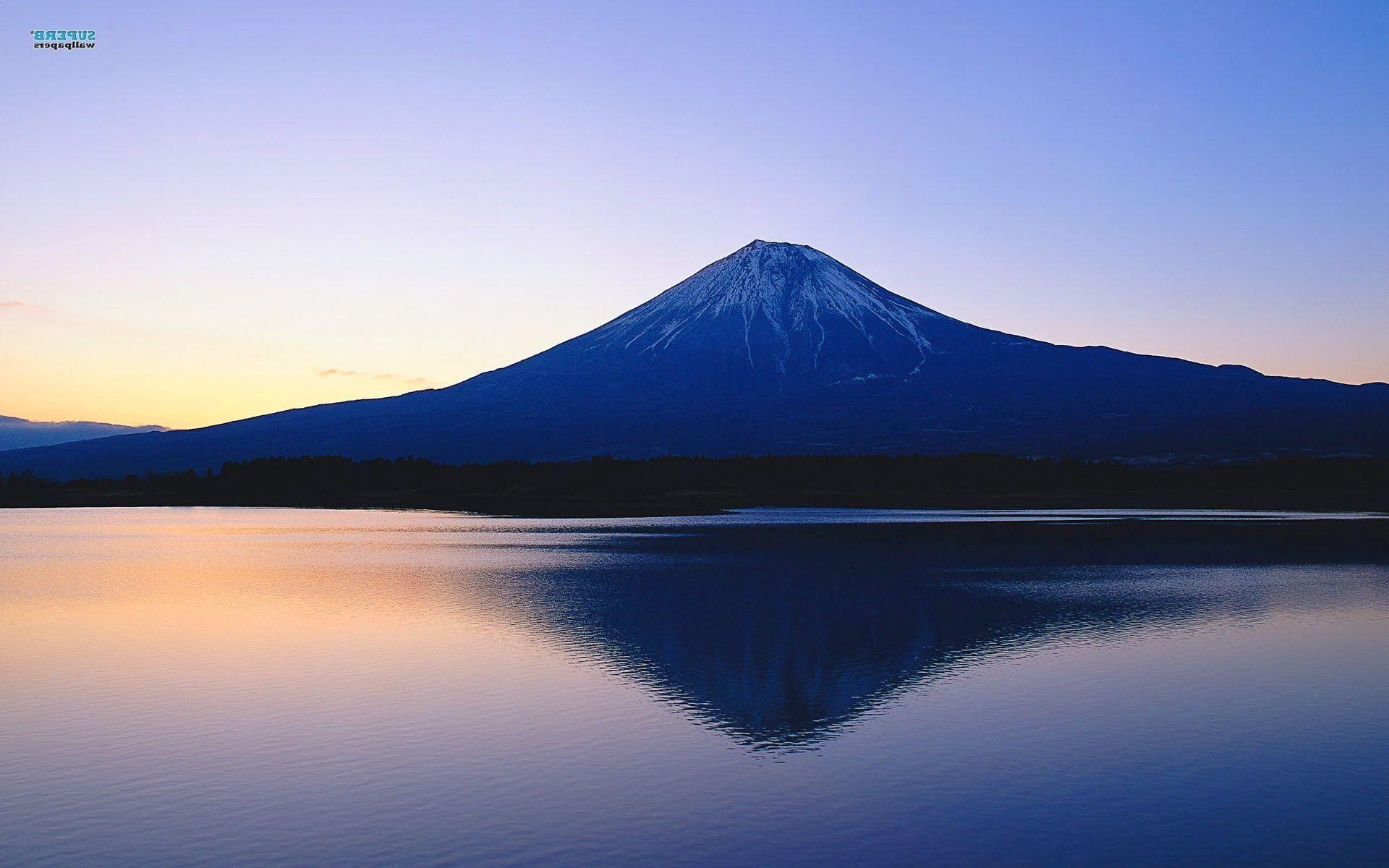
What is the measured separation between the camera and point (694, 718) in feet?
71.3

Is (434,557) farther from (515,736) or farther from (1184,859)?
(1184,859)

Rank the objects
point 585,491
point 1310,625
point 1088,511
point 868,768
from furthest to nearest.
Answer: point 585,491 < point 1088,511 < point 1310,625 < point 868,768

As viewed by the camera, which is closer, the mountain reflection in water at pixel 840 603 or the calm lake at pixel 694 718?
the calm lake at pixel 694 718

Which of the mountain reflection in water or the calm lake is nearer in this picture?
the calm lake

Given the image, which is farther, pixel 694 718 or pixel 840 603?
pixel 840 603

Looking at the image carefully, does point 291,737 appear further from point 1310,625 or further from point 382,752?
point 1310,625

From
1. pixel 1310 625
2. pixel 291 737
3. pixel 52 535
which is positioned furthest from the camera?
pixel 52 535

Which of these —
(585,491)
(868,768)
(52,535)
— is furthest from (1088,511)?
(868,768)

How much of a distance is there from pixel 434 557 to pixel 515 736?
3665 centimetres

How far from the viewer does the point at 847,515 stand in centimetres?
10038

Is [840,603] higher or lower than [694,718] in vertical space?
higher

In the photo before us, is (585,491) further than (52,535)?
Yes

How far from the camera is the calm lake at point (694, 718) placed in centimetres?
1475

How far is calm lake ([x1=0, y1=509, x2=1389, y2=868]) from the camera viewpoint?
48.4ft
